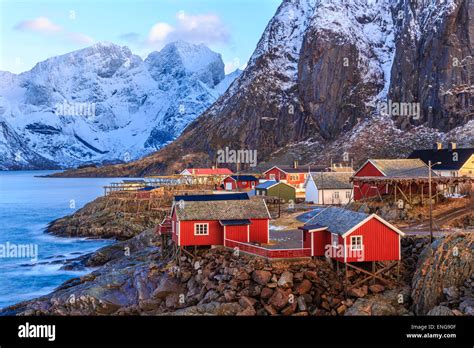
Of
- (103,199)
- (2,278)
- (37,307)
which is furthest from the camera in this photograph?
(103,199)

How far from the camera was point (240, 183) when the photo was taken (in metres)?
98.8

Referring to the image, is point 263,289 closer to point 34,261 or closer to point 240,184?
point 34,261

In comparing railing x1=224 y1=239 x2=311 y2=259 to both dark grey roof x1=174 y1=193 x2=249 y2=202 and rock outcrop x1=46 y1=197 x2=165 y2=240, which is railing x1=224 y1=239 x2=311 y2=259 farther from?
rock outcrop x1=46 y1=197 x2=165 y2=240

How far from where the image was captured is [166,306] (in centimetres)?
3375

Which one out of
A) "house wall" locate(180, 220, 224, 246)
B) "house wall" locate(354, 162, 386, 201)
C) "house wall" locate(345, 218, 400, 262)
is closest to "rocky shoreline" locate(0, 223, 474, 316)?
"house wall" locate(180, 220, 224, 246)

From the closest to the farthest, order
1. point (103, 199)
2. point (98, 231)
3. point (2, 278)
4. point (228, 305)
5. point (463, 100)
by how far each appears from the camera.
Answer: point (228, 305)
point (2, 278)
point (98, 231)
point (103, 199)
point (463, 100)

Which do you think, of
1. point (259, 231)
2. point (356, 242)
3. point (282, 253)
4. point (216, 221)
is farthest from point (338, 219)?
point (216, 221)

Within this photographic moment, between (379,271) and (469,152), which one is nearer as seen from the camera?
(379,271)

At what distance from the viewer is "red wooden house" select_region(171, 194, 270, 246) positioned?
38531mm

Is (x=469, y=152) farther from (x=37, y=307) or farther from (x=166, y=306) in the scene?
(x=37, y=307)

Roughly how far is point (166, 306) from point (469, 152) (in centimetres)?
4601

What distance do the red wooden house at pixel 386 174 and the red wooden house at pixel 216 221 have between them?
15.6 meters
